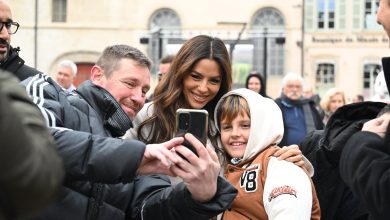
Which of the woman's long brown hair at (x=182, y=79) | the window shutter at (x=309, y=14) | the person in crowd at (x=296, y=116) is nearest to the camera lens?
the woman's long brown hair at (x=182, y=79)

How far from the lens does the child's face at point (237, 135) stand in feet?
10.7

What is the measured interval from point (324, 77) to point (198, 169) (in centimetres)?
3209

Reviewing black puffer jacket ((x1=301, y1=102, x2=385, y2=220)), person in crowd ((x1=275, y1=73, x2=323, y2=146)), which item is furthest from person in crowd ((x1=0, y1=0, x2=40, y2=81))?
person in crowd ((x1=275, y1=73, x2=323, y2=146))

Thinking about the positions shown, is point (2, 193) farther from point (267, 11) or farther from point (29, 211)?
point (267, 11)

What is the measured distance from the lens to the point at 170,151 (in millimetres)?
2166

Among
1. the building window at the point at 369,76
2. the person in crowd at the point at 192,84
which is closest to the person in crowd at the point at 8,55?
the person in crowd at the point at 192,84

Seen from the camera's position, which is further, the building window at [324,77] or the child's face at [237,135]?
the building window at [324,77]

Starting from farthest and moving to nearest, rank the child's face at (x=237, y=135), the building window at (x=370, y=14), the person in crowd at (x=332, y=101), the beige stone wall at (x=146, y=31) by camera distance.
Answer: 1. the building window at (x=370, y=14)
2. the beige stone wall at (x=146, y=31)
3. the person in crowd at (x=332, y=101)
4. the child's face at (x=237, y=135)

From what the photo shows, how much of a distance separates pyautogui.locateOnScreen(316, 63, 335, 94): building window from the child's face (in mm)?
30459

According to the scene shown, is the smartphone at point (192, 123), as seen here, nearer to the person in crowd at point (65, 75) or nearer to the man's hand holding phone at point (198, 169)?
the man's hand holding phone at point (198, 169)

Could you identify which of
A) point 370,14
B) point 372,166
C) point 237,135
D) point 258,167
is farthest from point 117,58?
point 370,14

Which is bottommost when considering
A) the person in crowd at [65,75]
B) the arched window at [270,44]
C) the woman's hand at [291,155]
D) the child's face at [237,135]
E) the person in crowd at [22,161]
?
the woman's hand at [291,155]

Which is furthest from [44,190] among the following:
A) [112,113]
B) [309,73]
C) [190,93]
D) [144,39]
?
[309,73]

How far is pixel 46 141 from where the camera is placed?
4.26 ft
